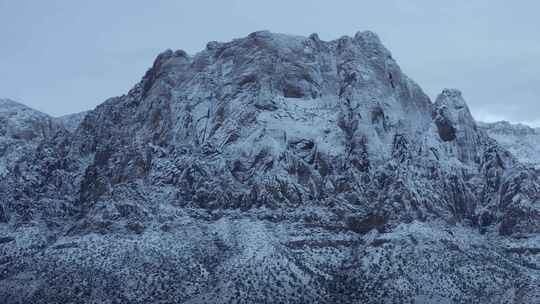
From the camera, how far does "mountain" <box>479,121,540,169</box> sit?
148875 millimetres

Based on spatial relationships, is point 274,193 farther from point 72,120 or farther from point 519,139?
point 72,120

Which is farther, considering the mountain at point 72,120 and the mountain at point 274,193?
the mountain at point 72,120

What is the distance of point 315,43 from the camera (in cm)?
14750

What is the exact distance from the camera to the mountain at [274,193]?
335ft

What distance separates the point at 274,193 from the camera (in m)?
116

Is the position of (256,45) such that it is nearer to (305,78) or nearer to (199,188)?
(305,78)

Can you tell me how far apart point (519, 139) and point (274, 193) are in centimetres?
6369

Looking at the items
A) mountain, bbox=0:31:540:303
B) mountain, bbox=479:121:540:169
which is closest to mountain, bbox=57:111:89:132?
mountain, bbox=0:31:540:303

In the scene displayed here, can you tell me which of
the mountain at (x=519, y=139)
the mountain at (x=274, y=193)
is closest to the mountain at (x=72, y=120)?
the mountain at (x=274, y=193)

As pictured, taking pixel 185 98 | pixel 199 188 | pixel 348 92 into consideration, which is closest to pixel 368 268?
pixel 199 188

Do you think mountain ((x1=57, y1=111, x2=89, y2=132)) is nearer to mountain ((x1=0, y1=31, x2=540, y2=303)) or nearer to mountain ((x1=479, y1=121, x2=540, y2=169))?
mountain ((x1=0, y1=31, x2=540, y2=303))

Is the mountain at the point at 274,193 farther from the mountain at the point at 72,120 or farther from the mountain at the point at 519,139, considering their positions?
the mountain at the point at 72,120

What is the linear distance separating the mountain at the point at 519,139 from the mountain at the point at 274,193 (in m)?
20.9

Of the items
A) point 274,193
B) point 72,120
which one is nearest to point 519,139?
point 274,193
